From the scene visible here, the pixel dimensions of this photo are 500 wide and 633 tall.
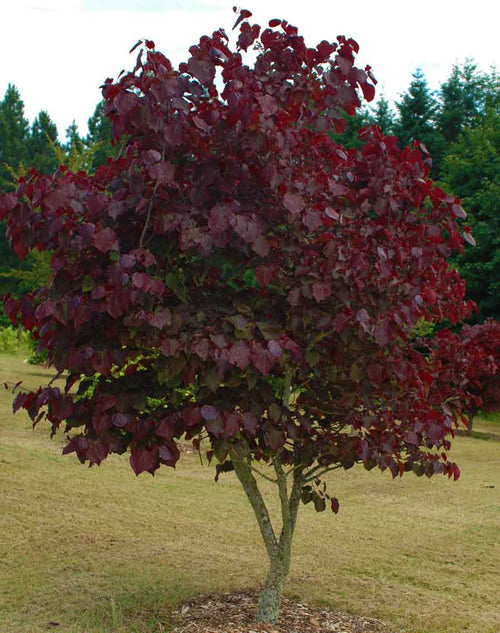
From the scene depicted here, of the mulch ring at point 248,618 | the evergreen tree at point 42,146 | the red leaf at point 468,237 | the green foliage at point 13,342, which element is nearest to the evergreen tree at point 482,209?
the green foliage at point 13,342

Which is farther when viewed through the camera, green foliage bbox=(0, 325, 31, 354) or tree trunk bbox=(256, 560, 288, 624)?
green foliage bbox=(0, 325, 31, 354)

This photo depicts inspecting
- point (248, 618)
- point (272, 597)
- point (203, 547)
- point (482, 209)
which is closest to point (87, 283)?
point (272, 597)

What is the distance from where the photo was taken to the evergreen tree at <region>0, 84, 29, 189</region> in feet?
132

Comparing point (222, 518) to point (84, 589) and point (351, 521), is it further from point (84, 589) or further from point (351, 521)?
point (84, 589)

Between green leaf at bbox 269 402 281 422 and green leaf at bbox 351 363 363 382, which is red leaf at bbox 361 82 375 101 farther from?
green leaf at bbox 269 402 281 422

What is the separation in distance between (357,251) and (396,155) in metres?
0.55

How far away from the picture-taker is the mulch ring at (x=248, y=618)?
3.91 metres

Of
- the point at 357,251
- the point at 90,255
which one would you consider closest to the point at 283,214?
the point at 357,251

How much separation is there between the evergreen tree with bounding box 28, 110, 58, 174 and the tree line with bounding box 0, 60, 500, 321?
2.1 inches

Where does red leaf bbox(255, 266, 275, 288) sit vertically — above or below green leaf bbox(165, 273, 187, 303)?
above

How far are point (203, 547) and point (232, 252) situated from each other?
3187 mm

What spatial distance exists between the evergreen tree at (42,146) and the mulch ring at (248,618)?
118 feet

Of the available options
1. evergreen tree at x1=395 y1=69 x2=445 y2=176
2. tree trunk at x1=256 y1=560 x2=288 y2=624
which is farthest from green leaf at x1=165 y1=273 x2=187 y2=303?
evergreen tree at x1=395 y1=69 x2=445 y2=176

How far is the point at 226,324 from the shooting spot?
3.08m
